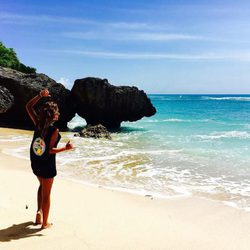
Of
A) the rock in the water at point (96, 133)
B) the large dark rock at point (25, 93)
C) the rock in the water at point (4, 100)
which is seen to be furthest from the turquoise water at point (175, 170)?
the large dark rock at point (25, 93)

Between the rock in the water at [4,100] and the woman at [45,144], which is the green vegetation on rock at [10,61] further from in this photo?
the woman at [45,144]

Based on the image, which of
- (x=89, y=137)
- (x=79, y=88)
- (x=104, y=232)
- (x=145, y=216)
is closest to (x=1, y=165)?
(x=145, y=216)

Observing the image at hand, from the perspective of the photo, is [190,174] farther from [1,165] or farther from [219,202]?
[1,165]

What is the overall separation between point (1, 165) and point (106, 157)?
439cm

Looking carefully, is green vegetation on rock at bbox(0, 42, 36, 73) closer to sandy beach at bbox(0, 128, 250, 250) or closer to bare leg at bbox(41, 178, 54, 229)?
sandy beach at bbox(0, 128, 250, 250)

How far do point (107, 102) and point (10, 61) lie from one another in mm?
15299

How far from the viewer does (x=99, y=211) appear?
636 centimetres

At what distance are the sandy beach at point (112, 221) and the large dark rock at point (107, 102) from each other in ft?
59.8

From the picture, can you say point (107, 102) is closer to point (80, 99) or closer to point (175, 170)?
point (80, 99)

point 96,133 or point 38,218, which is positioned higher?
point 96,133

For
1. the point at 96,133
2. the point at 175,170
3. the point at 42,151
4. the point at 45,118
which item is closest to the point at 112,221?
the point at 42,151

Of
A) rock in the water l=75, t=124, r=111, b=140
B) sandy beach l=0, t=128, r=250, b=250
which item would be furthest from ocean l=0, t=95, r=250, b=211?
rock in the water l=75, t=124, r=111, b=140

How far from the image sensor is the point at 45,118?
4.71 m

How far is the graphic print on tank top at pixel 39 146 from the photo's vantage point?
4.68 meters
